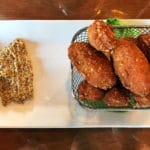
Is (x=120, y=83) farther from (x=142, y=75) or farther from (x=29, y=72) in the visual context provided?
(x=29, y=72)

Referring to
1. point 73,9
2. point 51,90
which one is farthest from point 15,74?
point 73,9

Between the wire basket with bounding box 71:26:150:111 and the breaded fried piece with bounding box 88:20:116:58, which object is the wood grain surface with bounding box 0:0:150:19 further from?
the breaded fried piece with bounding box 88:20:116:58

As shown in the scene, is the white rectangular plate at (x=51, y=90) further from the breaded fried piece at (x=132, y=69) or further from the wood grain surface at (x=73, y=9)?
the breaded fried piece at (x=132, y=69)

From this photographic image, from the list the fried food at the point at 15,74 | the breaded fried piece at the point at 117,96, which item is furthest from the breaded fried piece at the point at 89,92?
the fried food at the point at 15,74

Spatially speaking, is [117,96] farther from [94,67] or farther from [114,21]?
[114,21]

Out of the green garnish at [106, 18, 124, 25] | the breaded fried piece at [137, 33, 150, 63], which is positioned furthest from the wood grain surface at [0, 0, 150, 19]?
the breaded fried piece at [137, 33, 150, 63]
